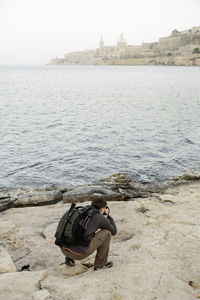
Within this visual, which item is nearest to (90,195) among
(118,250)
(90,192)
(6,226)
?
(90,192)

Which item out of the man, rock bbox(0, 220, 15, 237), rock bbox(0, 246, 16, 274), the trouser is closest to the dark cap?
the man

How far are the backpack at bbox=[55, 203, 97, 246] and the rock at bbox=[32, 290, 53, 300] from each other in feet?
2.98

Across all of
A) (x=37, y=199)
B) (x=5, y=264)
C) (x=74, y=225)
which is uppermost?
(x=74, y=225)

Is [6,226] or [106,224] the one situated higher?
[106,224]

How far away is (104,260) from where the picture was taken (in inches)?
240

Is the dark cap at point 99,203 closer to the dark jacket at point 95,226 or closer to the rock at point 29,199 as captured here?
the dark jacket at point 95,226

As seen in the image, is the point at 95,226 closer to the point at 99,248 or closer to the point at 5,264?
the point at 99,248

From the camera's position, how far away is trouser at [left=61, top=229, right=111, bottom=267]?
5789 mm

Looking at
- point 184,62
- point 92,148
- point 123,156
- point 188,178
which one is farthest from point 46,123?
point 184,62

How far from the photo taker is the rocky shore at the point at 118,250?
5.27 m

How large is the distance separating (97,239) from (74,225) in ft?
2.54

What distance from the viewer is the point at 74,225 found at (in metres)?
5.37

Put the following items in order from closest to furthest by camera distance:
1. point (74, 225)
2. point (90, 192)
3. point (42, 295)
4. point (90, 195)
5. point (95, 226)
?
point (42, 295) < point (74, 225) < point (95, 226) < point (90, 195) < point (90, 192)

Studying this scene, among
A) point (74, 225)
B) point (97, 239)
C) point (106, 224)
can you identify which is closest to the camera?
point (74, 225)
